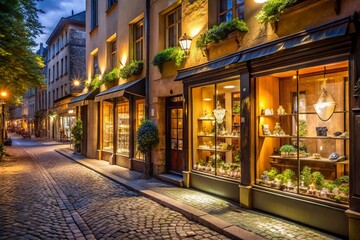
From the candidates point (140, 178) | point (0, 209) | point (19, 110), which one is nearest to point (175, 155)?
point (140, 178)

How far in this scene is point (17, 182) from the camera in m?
10.5

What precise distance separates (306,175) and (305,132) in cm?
91

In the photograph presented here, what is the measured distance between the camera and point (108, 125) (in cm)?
1619

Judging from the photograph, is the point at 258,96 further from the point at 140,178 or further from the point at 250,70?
the point at 140,178

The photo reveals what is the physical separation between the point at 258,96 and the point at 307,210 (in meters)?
2.64

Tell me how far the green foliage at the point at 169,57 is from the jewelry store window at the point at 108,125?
5.95m

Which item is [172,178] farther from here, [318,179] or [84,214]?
[318,179]

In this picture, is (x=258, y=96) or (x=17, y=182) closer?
(x=258, y=96)

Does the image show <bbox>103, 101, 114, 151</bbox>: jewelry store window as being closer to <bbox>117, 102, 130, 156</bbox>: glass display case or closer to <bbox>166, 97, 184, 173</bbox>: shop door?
<bbox>117, 102, 130, 156</bbox>: glass display case

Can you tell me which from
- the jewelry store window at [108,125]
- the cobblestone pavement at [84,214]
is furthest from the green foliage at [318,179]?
the jewelry store window at [108,125]

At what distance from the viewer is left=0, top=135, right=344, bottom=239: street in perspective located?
5477 millimetres

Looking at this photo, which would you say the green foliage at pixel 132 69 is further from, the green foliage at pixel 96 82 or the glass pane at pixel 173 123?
the green foliage at pixel 96 82

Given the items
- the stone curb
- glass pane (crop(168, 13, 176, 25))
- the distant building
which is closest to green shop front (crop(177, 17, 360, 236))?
the stone curb

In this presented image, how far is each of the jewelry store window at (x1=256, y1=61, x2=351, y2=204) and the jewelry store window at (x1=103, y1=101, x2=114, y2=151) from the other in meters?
9.90
